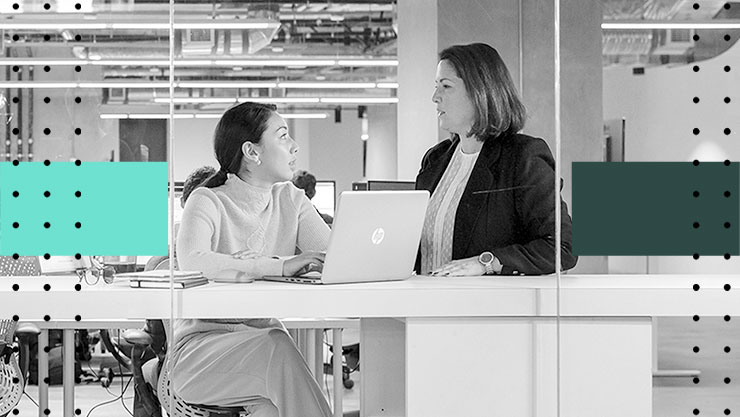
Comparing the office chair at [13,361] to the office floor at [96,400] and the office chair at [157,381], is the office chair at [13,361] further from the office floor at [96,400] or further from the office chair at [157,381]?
the office chair at [157,381]

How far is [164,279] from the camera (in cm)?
273

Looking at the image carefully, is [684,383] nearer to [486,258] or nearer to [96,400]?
[486,258]

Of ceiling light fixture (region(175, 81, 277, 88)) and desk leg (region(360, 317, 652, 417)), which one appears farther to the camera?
ceiling light fixture (region(175, 81, 277, 88))

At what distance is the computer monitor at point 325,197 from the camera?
3.28 m

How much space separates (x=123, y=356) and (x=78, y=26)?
3.35ft

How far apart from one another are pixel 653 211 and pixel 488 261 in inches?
23.3

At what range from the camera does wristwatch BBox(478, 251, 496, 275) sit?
122 inches

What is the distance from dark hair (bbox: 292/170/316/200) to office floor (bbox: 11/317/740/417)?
0.59m

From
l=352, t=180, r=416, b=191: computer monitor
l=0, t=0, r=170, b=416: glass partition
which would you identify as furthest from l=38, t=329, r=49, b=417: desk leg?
l=352, t=180, r=416, b=191: computer monitor

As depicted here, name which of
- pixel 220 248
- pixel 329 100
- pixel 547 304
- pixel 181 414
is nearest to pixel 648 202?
pixel 547 304

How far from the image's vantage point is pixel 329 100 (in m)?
3.54

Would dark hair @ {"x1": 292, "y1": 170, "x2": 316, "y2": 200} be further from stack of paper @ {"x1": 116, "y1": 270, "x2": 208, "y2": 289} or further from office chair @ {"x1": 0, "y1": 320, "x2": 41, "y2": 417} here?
office chair @ {"x1": 0, "y1": 320, "x2": 41, "y2": 417}

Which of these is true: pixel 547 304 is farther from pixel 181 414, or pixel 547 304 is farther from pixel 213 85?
pixel 213 85

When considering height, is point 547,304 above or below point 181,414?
above
